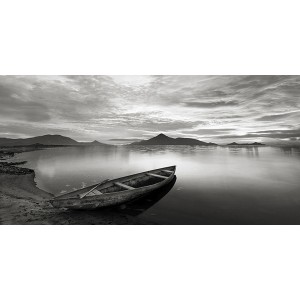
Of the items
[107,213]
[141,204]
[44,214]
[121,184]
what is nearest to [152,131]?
[121,184]

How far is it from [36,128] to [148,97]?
414 cm

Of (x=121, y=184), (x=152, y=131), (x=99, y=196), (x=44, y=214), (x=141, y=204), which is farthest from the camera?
(x=152, y=131)

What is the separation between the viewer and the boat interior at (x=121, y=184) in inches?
169

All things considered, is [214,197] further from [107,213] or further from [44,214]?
[44,214]

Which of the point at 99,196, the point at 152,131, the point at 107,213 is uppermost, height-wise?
the point at 152,131

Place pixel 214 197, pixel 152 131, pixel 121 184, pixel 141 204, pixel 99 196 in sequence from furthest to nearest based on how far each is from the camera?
pixel 152 131, pixel 214 197, pixel 121 184, pixel 141 204, pixel 99 196

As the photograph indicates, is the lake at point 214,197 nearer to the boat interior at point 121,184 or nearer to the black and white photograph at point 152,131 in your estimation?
the black and white photograph at point 152,131

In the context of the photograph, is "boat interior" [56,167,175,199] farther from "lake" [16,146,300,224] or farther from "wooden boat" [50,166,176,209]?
"lake" [16,146,300,224]

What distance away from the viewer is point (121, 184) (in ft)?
16.8

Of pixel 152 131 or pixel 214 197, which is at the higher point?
pixel 152 131

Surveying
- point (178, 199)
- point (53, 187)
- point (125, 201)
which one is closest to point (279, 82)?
point (178, 199)

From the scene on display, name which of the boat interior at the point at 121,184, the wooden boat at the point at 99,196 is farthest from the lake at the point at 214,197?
the boat interior at the point at 121,184

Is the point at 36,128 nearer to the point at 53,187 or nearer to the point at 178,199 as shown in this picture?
the point at 53,187

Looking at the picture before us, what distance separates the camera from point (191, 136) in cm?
709
